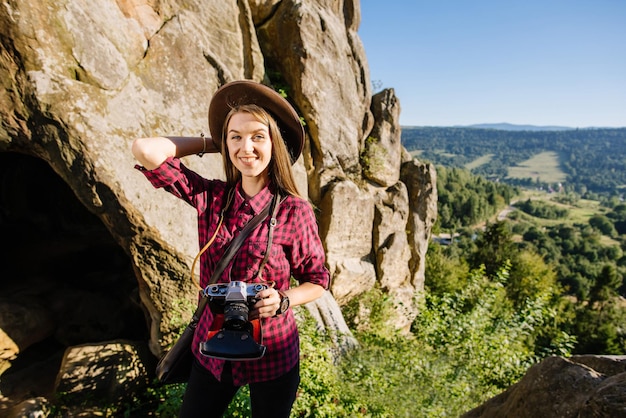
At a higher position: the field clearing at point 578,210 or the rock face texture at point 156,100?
the rock face texture at point 156,100

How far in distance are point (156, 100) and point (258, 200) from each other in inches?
181

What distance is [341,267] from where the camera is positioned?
446 inches

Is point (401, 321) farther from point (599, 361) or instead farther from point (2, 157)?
point (2, 157)

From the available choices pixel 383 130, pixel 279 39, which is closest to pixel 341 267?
pixel 383 130

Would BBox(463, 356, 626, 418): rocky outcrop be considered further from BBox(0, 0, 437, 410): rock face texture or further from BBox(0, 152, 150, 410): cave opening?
BBox(0, 152, 150, 410): cave opening

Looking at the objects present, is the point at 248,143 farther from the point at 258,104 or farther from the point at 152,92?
the point at 152,92

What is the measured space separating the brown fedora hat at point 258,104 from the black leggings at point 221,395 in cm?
164

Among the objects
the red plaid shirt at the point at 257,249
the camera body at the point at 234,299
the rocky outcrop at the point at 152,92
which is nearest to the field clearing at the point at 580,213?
the rocky outcrop at the point at 152,92

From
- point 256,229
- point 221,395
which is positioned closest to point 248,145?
point 256,229

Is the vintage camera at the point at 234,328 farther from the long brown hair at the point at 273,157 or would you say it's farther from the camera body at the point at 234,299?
the long brown hair at the point at 273,157

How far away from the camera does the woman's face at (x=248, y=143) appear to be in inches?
86.3

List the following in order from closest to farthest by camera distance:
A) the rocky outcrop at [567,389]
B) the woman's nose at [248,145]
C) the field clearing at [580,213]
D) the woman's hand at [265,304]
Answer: the woman's hand at [265,304] → the woman's nose at [248,145] → the rocky outcrop at [567,389] → the field clearing at [580,213]

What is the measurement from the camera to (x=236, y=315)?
182 centimetres

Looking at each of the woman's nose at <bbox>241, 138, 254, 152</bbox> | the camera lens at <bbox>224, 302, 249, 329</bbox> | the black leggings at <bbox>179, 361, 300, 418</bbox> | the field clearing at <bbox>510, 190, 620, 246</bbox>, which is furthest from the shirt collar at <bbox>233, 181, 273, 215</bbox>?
the field clearing at <bbox>510, 190, 620, 246</bbox>
